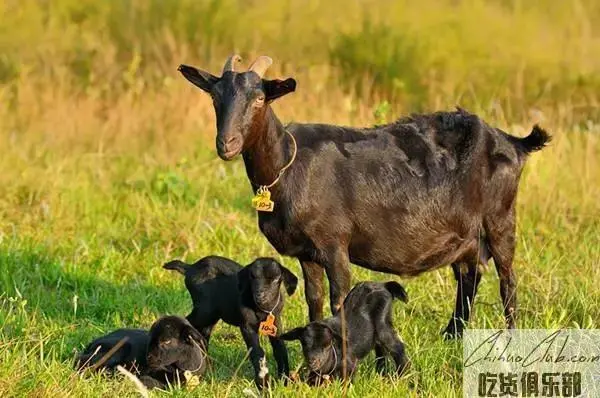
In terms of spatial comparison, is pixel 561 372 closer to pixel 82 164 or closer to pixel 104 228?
pixel 104 228

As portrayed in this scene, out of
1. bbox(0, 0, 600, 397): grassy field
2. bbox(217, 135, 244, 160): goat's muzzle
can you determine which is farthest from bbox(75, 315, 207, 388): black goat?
bbox(217, 135, 244, 160): goat's muzzle

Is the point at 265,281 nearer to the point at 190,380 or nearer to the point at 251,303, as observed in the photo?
the point at 251,303

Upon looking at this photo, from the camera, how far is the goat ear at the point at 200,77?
7.69 meters

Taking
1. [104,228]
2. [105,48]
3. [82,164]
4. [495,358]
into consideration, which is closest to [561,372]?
[495,358]

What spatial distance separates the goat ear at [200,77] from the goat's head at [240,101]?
15mm

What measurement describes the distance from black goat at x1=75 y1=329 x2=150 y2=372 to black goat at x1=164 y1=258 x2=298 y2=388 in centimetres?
46

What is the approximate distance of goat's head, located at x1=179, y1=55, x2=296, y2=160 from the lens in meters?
7.28

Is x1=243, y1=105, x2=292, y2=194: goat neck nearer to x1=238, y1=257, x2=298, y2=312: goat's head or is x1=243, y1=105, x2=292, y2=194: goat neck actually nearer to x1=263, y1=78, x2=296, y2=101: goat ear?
x1=263, y1=78, x2=296, y2=101: goat ear

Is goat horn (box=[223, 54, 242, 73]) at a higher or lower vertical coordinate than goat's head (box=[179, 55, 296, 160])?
higher

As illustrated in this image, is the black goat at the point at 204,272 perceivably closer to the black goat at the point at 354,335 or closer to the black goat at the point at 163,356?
the black goat at the point at 163,356

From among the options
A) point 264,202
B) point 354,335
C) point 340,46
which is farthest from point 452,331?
point 340,46

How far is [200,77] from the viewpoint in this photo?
7754 millimetres

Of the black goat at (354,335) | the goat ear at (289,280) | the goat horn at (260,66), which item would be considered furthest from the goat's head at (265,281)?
the goat horn at (260,66)

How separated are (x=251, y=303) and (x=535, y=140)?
8.52 feet
